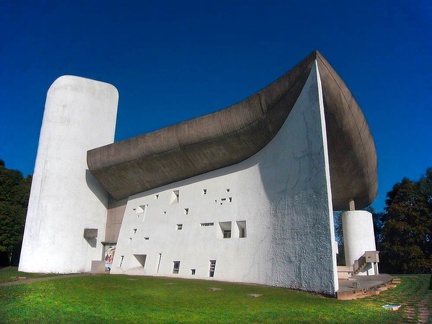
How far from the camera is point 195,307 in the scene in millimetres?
7672

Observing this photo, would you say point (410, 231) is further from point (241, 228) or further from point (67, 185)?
point (67, 185)

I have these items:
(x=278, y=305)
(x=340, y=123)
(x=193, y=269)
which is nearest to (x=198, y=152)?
(x=193, y=269)

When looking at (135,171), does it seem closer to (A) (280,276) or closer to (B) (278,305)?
(A) (280,276)

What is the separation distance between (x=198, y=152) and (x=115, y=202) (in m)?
8.91

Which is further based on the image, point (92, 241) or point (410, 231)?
point (410, 231)

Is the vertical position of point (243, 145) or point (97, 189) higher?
point (243, 145)

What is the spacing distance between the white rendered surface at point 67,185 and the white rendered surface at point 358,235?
1586 centimetres

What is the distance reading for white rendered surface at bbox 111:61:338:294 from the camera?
37.3 feet

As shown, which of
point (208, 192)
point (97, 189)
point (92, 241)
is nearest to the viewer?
point (208, 192)

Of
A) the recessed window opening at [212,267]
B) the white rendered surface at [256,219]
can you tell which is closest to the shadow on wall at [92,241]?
the white rendered surface at [256,219]

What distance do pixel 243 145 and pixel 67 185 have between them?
12.0 m

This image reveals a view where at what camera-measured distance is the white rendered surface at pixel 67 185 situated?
20.2 m

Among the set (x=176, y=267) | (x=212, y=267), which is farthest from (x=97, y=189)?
(x=212, y=267)

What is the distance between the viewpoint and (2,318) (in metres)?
6.39
